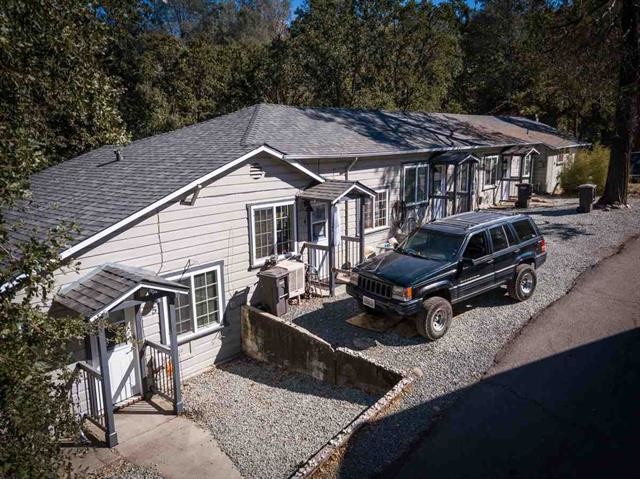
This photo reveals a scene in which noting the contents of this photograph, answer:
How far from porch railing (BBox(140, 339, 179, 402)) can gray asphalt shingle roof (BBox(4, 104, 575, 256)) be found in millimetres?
2797

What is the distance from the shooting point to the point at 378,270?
33.6ft

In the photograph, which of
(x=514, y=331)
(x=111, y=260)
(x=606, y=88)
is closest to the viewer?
(x=111, y=260)

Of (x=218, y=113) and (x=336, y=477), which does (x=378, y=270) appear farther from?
(x=218, y=113)

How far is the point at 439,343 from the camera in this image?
9.67m

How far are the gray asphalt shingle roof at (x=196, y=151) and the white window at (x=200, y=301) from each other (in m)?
2.08

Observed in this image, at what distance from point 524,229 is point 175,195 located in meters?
8.25

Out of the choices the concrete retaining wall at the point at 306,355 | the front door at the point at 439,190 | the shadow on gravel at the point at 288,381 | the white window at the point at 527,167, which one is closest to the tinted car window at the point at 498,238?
the concrete retaining wall at the point at 306,355

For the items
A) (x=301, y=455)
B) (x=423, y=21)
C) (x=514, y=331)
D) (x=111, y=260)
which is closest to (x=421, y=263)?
(x=514, y=331)

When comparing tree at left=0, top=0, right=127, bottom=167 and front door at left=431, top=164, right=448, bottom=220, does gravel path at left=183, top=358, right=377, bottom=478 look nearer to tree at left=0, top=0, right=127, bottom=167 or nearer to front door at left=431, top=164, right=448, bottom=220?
tree at left=0, top=0, right=127, bottom=167

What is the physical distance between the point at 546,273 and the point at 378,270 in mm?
6082

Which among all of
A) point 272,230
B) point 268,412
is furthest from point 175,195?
point 268,412

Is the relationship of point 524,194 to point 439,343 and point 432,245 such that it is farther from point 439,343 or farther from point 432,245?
point 439,343

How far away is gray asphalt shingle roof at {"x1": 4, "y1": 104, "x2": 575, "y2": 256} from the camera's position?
32.3 feet

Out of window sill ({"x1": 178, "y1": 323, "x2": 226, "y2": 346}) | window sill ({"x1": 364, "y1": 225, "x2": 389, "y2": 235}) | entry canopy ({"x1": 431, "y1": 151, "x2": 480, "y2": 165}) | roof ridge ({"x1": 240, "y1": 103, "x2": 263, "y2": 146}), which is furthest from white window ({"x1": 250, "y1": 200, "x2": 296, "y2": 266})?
entry canopy ({"x1": 431, "y1": 151, "x2": 480, "y2": 165})
